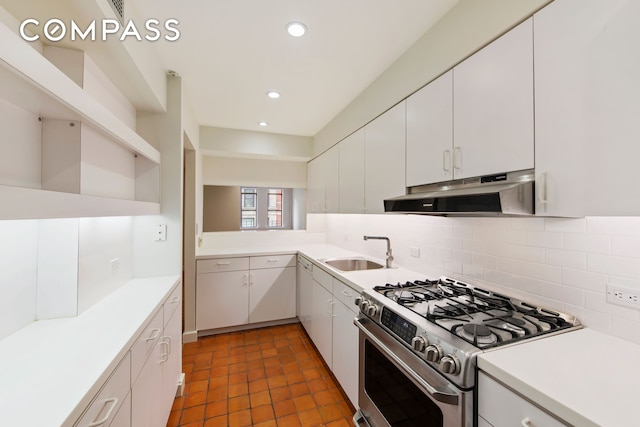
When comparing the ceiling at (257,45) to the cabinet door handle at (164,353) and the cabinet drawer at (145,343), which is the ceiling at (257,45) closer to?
the cabinet drawer at (145,343)

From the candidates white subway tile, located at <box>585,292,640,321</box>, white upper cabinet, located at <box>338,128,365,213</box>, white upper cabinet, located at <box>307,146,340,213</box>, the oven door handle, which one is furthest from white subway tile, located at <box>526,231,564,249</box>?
white upper cabinet, located at <box>307,146,340,213</box>

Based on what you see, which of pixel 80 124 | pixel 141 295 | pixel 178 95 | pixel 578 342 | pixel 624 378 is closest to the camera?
pixel 624 378

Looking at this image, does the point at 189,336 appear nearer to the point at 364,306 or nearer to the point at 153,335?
the point at 153,335

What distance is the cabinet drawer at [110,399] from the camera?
0.81 meters

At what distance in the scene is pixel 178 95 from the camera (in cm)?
213

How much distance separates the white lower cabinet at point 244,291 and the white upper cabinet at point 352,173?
1127 mm

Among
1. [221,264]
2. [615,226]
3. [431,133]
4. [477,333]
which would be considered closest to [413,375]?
[477,333]

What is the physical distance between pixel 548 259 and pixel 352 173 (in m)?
1.61

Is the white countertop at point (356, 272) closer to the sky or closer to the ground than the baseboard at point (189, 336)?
closer to the sky

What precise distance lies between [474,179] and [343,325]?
1.35 meters

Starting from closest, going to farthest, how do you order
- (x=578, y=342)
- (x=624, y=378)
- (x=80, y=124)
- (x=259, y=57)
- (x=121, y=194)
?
(x=624, y=378)
(x=578, y=342)
(x=80, y=124)
(x=121, y=194)
(x=259, y=57)

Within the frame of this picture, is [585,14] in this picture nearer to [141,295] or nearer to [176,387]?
[141,295]

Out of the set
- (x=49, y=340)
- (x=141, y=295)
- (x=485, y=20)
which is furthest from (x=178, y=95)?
(x=485, y=20)

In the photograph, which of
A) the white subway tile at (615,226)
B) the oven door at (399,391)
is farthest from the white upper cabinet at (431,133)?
the oven door at (399,391)
